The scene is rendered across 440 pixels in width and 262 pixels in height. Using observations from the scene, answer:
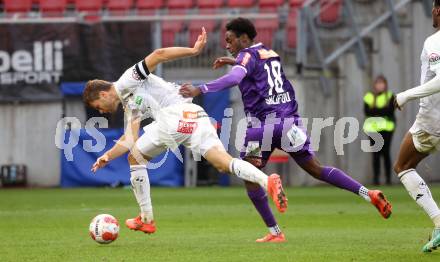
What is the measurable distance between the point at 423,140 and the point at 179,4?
46.0 ft

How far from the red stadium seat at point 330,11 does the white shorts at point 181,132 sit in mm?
12167

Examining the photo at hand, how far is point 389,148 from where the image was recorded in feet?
68.1

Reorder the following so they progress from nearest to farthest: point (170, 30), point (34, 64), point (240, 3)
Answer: point (170, 30) → point (34, 64) → point (240, 3)

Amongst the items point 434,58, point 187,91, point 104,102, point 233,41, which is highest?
point 233,41

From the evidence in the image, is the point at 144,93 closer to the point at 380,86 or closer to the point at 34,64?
the point at 380,86

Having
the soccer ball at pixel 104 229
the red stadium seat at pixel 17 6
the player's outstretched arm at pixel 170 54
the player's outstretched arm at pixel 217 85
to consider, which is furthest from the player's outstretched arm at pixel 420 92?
the red stadium seat at pixel 17 6

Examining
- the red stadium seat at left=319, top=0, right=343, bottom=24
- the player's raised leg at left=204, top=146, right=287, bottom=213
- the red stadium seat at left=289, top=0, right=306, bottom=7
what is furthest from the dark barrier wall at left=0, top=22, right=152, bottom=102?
the player's raised leg at left=204, top=146, right=287, bottom=213

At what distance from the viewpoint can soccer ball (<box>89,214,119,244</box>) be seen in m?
9.41

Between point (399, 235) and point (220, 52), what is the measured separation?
11027 mm

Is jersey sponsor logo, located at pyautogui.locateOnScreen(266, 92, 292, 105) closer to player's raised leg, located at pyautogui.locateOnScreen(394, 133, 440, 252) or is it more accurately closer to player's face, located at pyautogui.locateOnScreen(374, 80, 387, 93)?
player's raised leg, located at pyautogui.locateOnScreen(394, 133, 440, 252)

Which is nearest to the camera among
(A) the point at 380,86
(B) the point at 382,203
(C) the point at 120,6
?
(B) the point at 382,203

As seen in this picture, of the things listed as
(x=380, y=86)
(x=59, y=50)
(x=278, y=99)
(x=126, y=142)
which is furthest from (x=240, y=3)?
(x=126, y=142)

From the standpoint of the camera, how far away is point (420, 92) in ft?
27.2

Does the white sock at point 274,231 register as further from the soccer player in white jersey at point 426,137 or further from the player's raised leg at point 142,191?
the soccer player in white jersey at point 426,137
